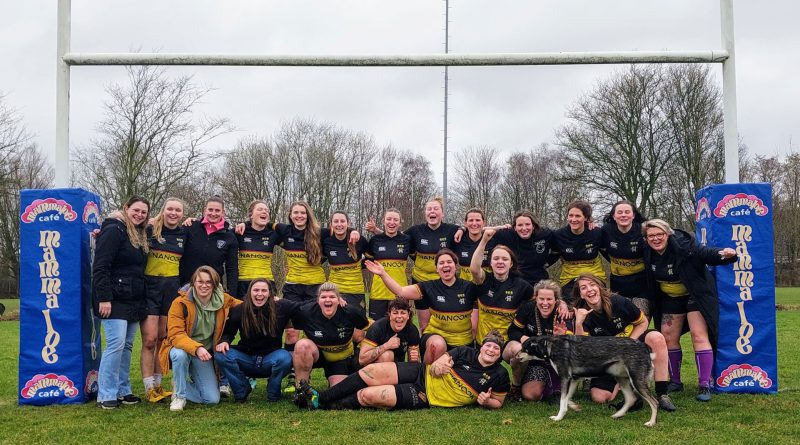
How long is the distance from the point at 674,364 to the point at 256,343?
457cm

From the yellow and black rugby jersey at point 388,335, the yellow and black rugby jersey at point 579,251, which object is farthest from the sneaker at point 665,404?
the yellow and black rugby jersey at point 388,335

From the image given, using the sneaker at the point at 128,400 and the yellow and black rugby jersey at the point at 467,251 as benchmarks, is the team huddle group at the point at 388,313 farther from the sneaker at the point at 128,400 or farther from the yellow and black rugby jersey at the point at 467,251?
the yellow and black rugby jersey at the point at 467,251


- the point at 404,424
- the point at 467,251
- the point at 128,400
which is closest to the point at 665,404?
the point at 404,424

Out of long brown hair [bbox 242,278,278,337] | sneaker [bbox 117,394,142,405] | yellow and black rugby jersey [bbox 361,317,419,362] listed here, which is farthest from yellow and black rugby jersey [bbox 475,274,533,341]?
sneaker [bbox 117,394,142,405]

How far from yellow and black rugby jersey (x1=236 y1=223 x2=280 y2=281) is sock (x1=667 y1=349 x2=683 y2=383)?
4.57m

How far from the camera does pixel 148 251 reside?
6.74m

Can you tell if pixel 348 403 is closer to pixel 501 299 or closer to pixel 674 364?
pixel 501 299

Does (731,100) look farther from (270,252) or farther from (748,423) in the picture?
(270,252)

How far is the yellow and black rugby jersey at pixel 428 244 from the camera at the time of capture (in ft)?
25.9

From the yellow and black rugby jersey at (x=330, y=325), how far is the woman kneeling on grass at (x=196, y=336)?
0.76 metres

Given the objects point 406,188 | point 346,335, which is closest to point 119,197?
point 406,188

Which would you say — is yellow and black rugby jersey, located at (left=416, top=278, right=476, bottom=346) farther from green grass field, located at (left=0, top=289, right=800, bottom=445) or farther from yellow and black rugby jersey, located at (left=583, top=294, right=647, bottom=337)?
yellow and black rugby jersey, located at (left=583, top=294, right=647, bottom=337)

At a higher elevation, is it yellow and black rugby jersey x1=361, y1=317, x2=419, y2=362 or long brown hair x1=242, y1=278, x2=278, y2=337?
long brown hair x1=242, y1=278, x2=278, y2=337

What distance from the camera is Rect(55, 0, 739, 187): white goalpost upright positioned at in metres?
6.87
